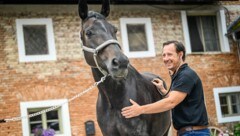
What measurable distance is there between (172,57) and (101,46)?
83 cm

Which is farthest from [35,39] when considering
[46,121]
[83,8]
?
[83,8]

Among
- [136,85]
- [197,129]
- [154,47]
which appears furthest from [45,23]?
[197,129]

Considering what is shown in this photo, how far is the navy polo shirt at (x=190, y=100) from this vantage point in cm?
464

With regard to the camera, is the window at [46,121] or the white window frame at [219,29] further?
the white window frame at [219,29]

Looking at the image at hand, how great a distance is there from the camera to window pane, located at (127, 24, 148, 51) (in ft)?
52.5

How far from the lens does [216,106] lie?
16.4 m

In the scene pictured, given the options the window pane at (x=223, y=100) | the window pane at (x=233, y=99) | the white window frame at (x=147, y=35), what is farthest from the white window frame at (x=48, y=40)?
the window pane at (x=233, y=99)

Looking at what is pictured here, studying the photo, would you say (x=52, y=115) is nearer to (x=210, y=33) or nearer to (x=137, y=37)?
(x=137, y=37)

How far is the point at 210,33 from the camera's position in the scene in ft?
57.7

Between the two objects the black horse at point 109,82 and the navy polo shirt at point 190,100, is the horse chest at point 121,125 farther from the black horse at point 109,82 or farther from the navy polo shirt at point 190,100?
the navy polo shirt at point 190,100

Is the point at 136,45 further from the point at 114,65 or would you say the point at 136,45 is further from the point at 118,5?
the point at 114,65

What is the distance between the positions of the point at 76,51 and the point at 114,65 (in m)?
10.2

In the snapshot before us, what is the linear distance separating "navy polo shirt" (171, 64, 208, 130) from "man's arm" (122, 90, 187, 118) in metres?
0.09

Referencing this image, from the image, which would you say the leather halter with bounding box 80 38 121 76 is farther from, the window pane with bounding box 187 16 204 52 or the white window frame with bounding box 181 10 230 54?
the window pane with bounding box 187 16 204 52
